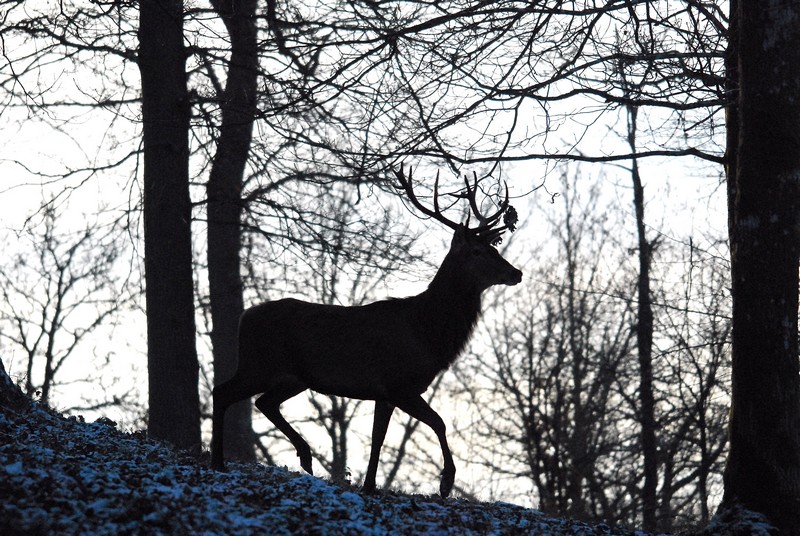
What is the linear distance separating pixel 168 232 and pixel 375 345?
3.71 metres

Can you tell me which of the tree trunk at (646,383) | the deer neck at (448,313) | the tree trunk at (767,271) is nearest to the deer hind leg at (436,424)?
the deer neck at (448,313)

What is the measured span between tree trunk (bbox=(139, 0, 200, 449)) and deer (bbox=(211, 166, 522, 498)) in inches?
78.1

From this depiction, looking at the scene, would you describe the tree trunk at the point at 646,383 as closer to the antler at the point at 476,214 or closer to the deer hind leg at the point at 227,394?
the antler at the point at 476,214

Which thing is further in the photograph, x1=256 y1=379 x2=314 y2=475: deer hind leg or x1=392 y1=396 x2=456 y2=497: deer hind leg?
x1=256 y1=379 x2=314 y2=475: deer hind leg

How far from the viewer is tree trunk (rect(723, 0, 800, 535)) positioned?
800 cm

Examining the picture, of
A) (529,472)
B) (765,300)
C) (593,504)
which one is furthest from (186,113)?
(529,472)

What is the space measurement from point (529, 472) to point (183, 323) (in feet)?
46.1

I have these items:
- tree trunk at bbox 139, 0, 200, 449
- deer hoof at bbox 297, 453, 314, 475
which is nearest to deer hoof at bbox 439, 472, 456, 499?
deer hoof at bbox 297, 453, 314, 475

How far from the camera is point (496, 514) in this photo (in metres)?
8.49

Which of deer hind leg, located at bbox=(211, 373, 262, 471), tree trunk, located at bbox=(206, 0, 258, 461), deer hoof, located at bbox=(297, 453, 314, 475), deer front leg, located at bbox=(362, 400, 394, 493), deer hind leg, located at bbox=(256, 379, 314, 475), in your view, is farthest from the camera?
tree trunk, located at bbox=(206, 0, 258, 461)

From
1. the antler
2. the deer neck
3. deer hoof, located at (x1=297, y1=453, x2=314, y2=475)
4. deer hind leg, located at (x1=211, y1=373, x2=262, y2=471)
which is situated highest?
the antler

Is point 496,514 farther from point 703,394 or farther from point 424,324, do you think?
point 703,394

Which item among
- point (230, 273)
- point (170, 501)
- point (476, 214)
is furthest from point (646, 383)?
point (170, 501)

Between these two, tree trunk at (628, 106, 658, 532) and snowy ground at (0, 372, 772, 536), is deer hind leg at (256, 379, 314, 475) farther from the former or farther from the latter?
tree trunk at (628, 106, 658, 532)
